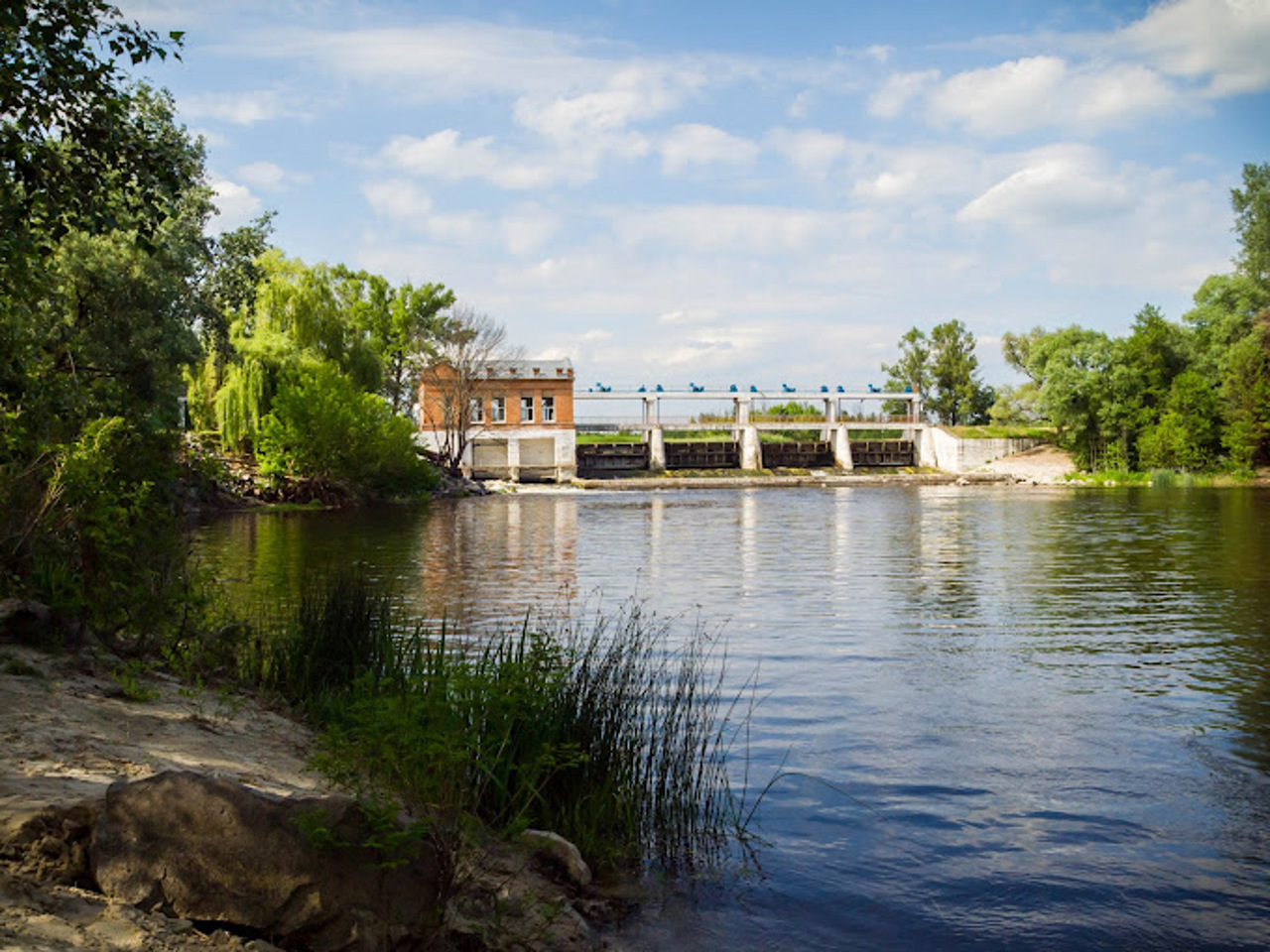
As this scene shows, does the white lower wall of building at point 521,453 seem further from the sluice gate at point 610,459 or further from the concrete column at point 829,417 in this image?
the concrete column at point 829,417

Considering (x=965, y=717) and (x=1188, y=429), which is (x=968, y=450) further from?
(x=965, y=717)

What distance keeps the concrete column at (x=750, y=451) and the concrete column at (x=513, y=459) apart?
15.6 m

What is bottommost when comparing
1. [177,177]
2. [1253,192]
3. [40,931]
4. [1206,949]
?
[1206,949]

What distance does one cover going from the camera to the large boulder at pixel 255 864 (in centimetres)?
396

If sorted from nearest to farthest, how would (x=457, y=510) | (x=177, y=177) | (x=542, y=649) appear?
(x=542, y=649) < (x=177, y=177) < (x=457, y=510)

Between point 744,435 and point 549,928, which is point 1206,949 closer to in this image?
point 549,928

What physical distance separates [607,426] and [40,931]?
6959cm

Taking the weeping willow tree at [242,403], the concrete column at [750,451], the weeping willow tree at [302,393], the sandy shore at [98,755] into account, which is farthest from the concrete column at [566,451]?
the sandy shore at [98,755]

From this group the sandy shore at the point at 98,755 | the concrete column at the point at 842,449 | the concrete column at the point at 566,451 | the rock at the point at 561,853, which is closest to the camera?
the sandy shore at the point at 98,755

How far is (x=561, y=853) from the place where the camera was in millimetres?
5738

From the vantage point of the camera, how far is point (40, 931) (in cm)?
346

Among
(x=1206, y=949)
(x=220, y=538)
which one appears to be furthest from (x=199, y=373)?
(x=1206, y=949)

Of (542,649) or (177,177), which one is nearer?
(542,649)

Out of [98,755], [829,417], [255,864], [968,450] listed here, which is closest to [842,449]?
[829,417]
